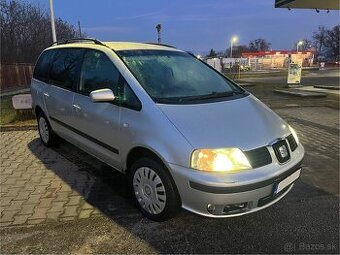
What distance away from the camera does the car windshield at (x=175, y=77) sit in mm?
4355

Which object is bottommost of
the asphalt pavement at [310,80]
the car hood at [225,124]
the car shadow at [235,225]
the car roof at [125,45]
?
the asphalt pavement at [310,80]

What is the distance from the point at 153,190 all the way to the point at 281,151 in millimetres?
1313

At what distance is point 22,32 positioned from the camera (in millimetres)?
43500

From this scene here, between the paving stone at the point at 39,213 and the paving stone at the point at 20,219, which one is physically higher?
the paving stone at the point at 39,213

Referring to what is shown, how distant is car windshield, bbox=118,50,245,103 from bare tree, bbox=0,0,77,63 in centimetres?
3501

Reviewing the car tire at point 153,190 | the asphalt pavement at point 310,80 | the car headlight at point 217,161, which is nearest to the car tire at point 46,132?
the car tire at point 153,190

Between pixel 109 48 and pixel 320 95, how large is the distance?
39.5 feet

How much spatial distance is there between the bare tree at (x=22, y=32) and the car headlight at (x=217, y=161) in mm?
36655

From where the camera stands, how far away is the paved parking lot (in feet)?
12.2

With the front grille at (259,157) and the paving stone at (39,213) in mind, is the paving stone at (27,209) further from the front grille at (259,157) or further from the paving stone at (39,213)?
the front grille at (259,157)

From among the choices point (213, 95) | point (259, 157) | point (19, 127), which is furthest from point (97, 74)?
point (19, 127)

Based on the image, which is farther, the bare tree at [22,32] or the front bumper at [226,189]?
the bare tree at [22,32]

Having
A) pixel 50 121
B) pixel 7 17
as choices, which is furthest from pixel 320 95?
pixel 7 17

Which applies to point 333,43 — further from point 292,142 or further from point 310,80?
point 292,142
